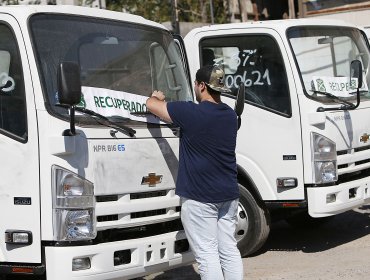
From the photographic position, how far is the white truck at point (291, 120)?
8.23 m

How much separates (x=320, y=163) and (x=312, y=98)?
67 cm

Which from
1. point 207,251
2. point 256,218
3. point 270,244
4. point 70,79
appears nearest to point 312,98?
point 256,218

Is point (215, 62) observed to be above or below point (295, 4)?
below

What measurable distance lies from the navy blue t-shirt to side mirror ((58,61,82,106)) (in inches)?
32.9

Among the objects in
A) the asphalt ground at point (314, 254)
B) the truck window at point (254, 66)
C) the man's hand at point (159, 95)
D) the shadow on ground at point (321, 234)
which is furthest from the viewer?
the shadow on ground at point (321, 234)

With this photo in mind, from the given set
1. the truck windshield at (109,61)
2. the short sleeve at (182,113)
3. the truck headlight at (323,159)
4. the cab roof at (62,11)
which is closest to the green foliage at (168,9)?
the truck headlight at (323,159)

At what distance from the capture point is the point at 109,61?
249 inches

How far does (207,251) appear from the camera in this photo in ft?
19.5

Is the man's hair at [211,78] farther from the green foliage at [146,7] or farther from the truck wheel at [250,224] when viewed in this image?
the green foliage at [146,7]

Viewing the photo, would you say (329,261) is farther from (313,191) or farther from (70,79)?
(70,79)

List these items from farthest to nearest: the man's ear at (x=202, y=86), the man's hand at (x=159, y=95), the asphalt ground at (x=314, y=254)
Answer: the asphalt ground at (x=314, y=254) → the man's hand at (x=159, y=95) → the man's ear at (x=202, y=86)

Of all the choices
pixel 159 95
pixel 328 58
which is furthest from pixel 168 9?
pixel 159 95

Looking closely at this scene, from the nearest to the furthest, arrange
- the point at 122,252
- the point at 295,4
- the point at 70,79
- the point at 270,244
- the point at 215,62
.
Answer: the point at 70,79
the point at 122,252
the point at 215,62
the point at 270,244
the point at 295,4

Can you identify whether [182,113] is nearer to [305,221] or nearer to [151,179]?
[151,179]
